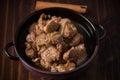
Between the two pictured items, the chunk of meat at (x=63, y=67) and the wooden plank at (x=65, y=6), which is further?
the wooden plank at (x=65, y=6)

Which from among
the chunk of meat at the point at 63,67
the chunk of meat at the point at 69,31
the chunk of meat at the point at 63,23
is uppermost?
the chunk of meat at the point at 63,23

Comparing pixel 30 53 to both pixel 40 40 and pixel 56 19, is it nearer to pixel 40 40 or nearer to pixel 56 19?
pixel 40 40

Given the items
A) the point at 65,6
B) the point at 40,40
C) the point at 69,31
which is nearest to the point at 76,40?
the point at 69,31

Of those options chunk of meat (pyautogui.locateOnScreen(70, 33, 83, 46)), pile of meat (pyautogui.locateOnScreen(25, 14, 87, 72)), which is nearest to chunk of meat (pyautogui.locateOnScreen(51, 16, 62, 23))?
pile of meat (pyautogui.locateOnScreen(25, 14, 87, 72))

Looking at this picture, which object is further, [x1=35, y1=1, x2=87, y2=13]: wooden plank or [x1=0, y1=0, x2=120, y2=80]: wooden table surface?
[x1=35, y1=1, x2=87, y2=13]: wooden plank

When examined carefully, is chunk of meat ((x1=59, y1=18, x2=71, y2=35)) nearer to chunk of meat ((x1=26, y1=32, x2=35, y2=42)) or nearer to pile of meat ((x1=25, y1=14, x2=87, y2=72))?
pile of meat ((x1=25, y1=14, x2=87, y2=72))

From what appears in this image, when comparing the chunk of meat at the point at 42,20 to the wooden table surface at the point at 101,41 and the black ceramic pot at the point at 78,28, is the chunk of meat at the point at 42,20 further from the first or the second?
the wooden table surface at the point at 101,41

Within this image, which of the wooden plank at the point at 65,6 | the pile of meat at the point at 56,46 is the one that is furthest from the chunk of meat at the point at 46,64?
the wooden plank at the point at 65,6
